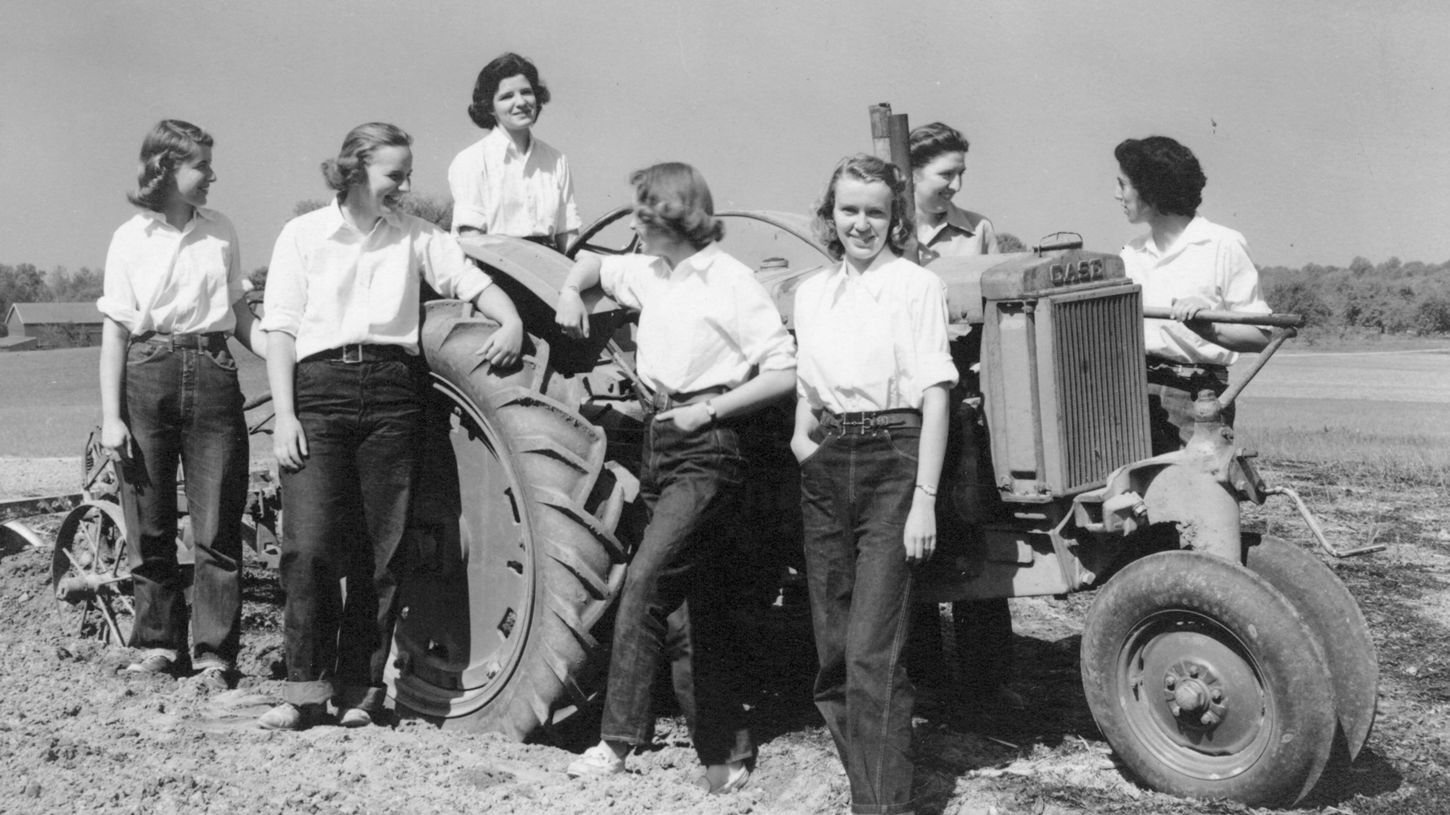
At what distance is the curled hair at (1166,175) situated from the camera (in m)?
4.48

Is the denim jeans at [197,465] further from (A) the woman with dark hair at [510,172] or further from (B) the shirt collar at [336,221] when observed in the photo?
(A) the woman with dark hair at [510,172]

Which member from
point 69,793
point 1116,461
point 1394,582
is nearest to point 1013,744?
point 1116,461

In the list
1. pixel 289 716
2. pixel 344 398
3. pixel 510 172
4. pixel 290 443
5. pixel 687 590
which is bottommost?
pixel 289 716

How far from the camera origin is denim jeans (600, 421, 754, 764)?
3.61 meters

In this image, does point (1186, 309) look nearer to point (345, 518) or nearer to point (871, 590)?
point (871, 590)

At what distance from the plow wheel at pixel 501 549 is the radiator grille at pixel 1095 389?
1.40m

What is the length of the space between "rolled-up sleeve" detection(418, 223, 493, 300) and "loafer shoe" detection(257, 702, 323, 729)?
145cm

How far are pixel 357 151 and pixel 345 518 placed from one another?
1.19 metres

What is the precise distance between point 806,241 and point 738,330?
1183 millimetres

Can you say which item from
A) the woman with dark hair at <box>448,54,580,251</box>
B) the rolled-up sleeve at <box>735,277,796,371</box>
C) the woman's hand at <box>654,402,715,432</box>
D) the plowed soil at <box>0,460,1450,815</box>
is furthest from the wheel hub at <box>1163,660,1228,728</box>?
the woman with dark hair at <box>448,54,580,251</box>

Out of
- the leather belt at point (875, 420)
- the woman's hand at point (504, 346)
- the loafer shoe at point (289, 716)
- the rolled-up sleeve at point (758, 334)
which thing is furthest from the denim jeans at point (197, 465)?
the leather belt at point (875, 420)

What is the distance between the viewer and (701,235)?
3695 millimetres

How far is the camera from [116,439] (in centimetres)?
469

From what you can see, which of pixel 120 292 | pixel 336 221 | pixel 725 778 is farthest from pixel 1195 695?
pixel 120 292
